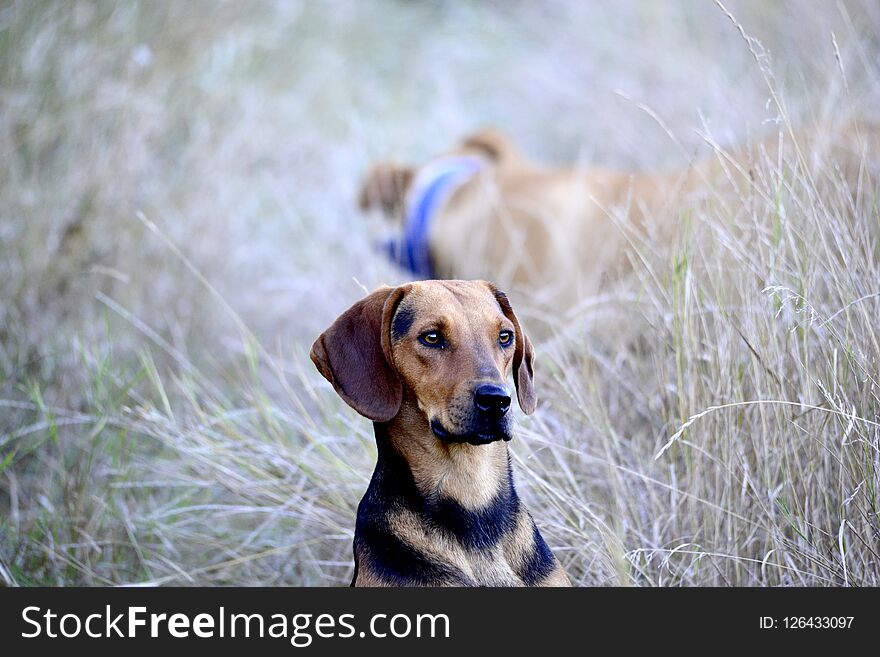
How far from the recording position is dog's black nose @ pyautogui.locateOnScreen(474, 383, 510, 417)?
1865 mm

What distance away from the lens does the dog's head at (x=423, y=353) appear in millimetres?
1941

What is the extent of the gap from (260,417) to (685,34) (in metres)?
5.00

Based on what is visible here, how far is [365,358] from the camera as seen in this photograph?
2.04 metres

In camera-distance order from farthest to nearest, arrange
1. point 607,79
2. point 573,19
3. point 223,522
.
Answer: point 573,19 → point 607,79 → point 223,522

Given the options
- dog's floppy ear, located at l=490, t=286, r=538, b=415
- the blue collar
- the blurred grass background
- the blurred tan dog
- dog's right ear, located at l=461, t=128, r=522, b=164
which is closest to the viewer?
dog's floppy ear, located at l=490, t=286, r=538, b=415

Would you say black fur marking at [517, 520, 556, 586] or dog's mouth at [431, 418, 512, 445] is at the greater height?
dog's mouth at [431, 418, 512, 445]

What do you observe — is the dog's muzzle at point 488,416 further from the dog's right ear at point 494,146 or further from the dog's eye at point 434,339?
the dog's right ear at point 494,146

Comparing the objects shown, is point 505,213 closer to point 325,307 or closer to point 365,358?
point 325,307

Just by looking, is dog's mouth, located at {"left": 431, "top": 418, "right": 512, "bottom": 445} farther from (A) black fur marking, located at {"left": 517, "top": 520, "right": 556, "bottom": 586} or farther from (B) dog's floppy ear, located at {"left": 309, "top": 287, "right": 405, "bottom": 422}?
(A) black fur marking, located at {"left": 517, "top": 520, "right": 556, "bottom": 586}

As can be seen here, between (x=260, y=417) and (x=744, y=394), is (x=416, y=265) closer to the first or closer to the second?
(x=260, y=417)

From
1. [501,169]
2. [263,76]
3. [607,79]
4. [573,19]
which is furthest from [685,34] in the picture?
[263,76]

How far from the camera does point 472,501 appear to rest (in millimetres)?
2100

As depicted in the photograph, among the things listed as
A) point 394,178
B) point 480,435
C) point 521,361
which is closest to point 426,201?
point 394,178

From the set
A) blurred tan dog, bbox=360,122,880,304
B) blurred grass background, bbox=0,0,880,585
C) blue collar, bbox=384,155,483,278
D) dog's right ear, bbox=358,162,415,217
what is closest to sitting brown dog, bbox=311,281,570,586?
blurred grass background, bbox=0,0,880,585
